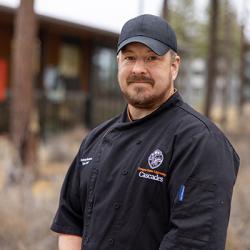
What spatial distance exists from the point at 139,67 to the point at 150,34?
0.15m

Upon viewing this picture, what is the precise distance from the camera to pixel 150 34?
2480 millimetres

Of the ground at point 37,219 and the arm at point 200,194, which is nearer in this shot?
the arm at point 200,194

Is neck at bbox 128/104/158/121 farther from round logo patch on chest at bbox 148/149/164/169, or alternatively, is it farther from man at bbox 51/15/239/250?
round logo patch on chest at bbox 148/149/164/169

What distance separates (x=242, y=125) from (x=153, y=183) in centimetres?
2237

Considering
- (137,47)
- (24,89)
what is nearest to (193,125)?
(137,47)

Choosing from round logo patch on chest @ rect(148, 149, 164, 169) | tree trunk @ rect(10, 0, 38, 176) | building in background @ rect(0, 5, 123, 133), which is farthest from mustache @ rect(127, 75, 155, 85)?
building in background @ rect(0, 5, 123, 133)

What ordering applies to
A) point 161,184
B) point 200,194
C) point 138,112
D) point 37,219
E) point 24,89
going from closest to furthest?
point 200,194, point 161,184, point 138,112, point 37,219, point 24,89

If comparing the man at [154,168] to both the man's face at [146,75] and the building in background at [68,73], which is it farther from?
the building in background at [68,73]

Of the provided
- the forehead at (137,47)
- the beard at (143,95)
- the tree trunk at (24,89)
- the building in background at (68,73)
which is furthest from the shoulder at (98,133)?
the building in background at (68,73)

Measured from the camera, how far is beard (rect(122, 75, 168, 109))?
2.50 metres

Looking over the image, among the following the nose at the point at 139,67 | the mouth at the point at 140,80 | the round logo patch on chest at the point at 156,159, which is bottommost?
the round logo patch on chest at the point at 156,159

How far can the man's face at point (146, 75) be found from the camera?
2.48m

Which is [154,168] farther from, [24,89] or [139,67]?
[24,89]

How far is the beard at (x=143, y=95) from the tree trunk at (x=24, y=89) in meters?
8.81
